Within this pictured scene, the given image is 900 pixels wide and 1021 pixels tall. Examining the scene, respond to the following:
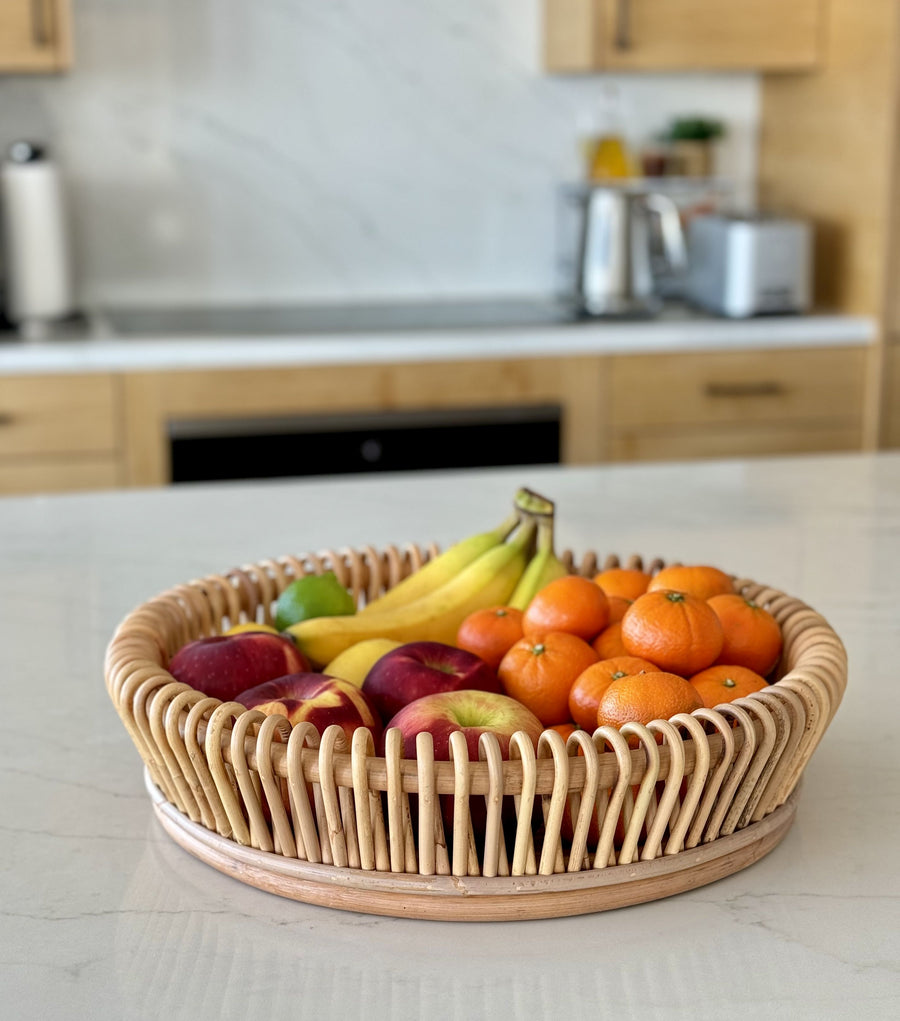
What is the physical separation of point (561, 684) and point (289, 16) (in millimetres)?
2587

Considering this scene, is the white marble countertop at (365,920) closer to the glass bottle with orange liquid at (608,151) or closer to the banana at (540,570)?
the banana at (540,570)

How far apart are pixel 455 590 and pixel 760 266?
6.90 ft

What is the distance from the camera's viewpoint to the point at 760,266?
2.88 meters

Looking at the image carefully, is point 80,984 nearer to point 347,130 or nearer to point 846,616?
point 846,616

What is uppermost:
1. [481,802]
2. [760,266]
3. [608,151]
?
[608,151]

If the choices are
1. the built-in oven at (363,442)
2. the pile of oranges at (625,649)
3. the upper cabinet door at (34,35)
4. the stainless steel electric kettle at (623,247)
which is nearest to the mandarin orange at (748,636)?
the pile of oranges at (625,649)

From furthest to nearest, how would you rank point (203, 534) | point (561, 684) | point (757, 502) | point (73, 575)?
point (757, 502), point (203, 534), point (73, 575), point (561, 684)

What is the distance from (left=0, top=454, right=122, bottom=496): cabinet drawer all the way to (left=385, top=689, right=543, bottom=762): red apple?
2.00 metres

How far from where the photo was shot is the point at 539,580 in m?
0.97

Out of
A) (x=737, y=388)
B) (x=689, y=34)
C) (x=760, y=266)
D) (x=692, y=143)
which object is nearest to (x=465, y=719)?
(x=737, y=388)

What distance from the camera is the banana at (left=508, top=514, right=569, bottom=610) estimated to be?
0.97 metres

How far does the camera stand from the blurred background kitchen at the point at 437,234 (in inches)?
105

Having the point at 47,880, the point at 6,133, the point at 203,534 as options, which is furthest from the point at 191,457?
the point at 47,880

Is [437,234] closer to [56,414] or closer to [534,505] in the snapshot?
[56,414]
